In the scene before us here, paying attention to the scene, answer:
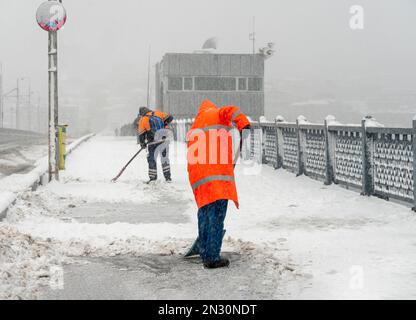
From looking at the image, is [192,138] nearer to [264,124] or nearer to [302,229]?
[302,229]

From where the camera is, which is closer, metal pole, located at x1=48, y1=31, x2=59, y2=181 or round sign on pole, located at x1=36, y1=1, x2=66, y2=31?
round sign on pole, located at x1=36, y1=1, x2=66, y2=31

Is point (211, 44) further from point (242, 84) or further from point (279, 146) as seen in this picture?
point (279, 146)

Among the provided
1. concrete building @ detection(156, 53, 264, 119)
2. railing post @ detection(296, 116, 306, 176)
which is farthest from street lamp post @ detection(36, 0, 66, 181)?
concrete building @ detection(156, 53, 264, 119)

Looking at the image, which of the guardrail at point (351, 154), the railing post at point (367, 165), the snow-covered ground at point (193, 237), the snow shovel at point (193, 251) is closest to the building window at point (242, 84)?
the guardrail at point (351, 154)

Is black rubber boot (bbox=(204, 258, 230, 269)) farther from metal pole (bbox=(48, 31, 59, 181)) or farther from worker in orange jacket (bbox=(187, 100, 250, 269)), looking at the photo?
metal pole (bbox=(48, 31, 59, 181))

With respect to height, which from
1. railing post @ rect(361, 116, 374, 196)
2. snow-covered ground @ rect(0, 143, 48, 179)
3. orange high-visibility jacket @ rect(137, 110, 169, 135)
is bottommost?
snow-covered ground @ rect(0, 143, 48, 179)

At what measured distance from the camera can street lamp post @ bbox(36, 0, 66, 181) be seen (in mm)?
12889

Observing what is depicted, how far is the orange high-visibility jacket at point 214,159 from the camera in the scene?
19.5 feet

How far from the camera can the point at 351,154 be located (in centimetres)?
1162

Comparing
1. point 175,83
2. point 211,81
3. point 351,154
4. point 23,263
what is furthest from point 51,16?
point 211,81

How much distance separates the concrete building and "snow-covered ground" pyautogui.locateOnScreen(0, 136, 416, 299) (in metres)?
39.9

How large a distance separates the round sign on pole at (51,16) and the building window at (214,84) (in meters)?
39.4

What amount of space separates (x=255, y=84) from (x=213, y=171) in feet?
158

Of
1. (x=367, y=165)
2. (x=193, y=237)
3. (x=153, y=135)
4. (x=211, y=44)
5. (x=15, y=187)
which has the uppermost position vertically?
(x=211, y=44)
